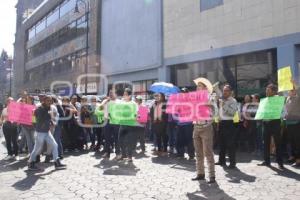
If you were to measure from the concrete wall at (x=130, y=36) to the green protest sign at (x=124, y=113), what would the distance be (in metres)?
10.8

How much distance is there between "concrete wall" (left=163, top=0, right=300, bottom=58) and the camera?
14.1 m

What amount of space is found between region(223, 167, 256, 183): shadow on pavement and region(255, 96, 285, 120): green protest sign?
142 cm

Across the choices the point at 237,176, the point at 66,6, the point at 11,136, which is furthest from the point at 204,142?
the point at 66,6

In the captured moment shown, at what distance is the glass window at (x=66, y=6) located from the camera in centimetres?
3661

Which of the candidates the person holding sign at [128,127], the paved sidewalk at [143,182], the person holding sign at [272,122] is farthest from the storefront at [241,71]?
the person holding sign at [128,127]

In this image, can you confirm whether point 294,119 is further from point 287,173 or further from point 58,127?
point 58,127

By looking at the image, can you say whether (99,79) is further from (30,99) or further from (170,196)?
(170,196)

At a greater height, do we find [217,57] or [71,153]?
[217,57]

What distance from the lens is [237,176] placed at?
7.62 m

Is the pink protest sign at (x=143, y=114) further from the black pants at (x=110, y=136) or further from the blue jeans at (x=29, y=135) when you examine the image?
the blue jeans at (x=29, y=135)

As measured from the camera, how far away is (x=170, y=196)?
240 inches

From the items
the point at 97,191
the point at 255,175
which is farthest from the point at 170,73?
the point at 97,191

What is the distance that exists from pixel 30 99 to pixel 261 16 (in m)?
9.51

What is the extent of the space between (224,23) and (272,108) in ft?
29.0
